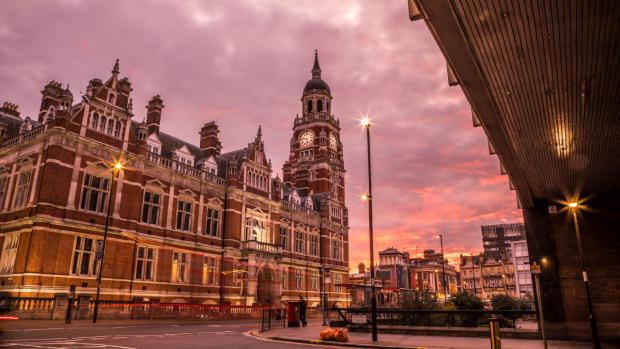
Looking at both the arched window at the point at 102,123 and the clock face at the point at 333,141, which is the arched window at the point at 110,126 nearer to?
the arched window at the point at 102,123

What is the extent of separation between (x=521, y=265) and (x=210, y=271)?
7332 centimetres

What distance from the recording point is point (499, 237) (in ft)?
595

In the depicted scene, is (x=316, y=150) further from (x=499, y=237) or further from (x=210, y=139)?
(x=499, y=237)

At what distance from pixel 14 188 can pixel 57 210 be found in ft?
18.9

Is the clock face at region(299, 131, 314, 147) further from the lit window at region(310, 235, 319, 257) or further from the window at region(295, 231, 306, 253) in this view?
the window at region(295, 231, 306, 253)

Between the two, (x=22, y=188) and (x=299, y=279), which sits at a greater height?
(x=22, y=188)

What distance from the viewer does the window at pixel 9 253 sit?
29094 mm

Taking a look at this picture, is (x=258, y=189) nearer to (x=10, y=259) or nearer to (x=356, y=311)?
(x=10, y=259)

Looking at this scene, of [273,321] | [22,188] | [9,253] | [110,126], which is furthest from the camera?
[110,126]

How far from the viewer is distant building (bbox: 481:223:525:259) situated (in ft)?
577

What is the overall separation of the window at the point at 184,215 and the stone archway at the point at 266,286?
10997 millimetres

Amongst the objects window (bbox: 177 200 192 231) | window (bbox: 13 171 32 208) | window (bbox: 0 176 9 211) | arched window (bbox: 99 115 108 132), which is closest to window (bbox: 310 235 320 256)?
window (bbox: 177 200 192 231)

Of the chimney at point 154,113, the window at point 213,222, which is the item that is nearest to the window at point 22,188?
the chimney at point 154,113

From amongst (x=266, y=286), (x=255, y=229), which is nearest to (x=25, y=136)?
(x=255, y=229)
